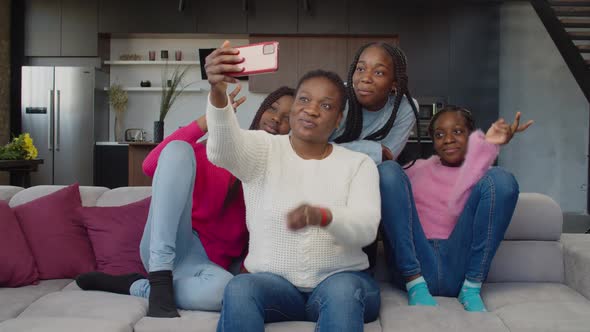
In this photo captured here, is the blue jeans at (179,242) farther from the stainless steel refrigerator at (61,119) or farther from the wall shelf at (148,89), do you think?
the wall shelf at (148,89)

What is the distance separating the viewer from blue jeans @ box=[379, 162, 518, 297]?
175 centimetres

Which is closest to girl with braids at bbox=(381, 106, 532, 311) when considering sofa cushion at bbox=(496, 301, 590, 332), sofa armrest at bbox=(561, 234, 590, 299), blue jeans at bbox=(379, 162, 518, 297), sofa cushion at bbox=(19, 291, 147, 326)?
blue jeans at bbox=(379, 162, 518, 297)

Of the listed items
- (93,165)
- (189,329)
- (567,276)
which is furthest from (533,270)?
(93,165)

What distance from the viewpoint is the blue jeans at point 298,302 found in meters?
1.40

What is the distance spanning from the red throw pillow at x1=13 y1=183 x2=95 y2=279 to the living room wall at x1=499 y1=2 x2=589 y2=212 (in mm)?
5483

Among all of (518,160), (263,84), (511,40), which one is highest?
(511,40)

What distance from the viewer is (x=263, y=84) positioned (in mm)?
6602

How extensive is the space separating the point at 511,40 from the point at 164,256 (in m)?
6.08

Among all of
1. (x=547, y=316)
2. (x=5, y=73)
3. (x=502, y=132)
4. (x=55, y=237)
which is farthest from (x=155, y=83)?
(x=547, y=316)

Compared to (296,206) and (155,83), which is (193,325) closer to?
(296,206)

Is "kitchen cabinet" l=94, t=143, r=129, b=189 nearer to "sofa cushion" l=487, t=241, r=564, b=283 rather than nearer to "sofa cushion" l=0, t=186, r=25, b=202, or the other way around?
"sofa cushion" l=0, t=186, r=25, b=202

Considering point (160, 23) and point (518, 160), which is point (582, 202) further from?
point (160, 23)

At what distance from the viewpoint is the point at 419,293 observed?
5.74ft

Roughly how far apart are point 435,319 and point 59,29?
20.3 ft
